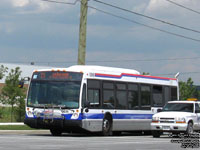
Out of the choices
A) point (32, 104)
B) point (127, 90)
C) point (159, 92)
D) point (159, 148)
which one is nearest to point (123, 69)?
point (127, 90)

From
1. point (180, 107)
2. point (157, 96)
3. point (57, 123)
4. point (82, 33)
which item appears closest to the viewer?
point (57, 123)

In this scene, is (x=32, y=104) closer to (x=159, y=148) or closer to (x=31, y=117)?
(x=31, y=117)

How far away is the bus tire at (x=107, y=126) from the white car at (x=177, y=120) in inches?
84.2

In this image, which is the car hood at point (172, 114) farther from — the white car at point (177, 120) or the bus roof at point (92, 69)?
the bus roof at point (92, 69)

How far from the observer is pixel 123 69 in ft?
96.6

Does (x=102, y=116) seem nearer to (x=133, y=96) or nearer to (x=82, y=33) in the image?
(x=133, y=96)

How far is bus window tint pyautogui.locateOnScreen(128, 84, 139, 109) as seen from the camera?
29250 mm

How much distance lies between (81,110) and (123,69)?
4682mm

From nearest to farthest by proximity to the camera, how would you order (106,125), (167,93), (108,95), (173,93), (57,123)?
(57,123) < (106,125) < (108,95) < (167,93) < (173,93)

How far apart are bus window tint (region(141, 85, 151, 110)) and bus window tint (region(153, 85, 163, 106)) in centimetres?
53

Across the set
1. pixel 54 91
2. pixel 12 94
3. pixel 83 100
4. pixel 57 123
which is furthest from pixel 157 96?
pixel 12 94

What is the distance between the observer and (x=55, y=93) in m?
26.0

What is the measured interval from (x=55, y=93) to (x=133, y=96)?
16.4ft

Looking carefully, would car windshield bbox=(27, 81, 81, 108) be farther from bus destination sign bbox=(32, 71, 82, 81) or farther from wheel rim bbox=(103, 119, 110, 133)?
wheel rim bbox=(103, 119, 110, 133)
